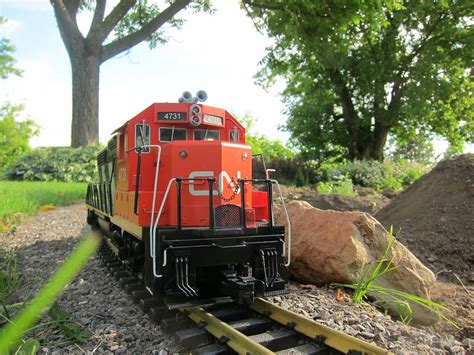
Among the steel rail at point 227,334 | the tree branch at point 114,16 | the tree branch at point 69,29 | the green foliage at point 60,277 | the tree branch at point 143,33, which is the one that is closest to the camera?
the green foliage at point 60,277

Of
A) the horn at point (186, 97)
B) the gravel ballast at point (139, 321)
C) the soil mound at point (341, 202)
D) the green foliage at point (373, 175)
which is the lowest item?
the gravel ballast at point (139, 321)

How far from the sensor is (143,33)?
21.9 m

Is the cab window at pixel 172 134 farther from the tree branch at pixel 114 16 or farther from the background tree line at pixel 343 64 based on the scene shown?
the tree branch at pixel 114 16

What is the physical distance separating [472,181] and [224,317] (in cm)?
805

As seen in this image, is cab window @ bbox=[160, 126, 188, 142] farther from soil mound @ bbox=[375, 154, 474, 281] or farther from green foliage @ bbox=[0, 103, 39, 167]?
green foliage @ bbox=[0, 103, 39, 167]

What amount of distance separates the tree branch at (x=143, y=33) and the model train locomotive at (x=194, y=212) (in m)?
16.6

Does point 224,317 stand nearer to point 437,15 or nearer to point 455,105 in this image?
point 437,15

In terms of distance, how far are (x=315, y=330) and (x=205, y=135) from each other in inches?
136

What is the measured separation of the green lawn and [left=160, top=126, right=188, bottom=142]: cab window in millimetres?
6656

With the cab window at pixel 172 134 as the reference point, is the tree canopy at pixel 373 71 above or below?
above

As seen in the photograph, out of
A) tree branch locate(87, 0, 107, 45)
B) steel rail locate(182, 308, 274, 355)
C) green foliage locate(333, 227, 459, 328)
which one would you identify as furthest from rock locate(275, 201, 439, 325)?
tree branch locate(87, 0, 107, 45)

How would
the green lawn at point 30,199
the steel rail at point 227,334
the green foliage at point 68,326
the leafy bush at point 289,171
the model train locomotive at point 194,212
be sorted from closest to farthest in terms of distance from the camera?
1. the steel rail at point 227,334
2. the green foliage at point 68,326
3. the model train locomotive at point 194,212
4. the green lawn at point 30,199
5. the leafy bush at point 289,171

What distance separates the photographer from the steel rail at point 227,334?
12.6 ft

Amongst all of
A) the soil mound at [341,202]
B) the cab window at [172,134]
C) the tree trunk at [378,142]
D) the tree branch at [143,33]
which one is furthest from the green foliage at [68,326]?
the tree trunk at [378,142]
